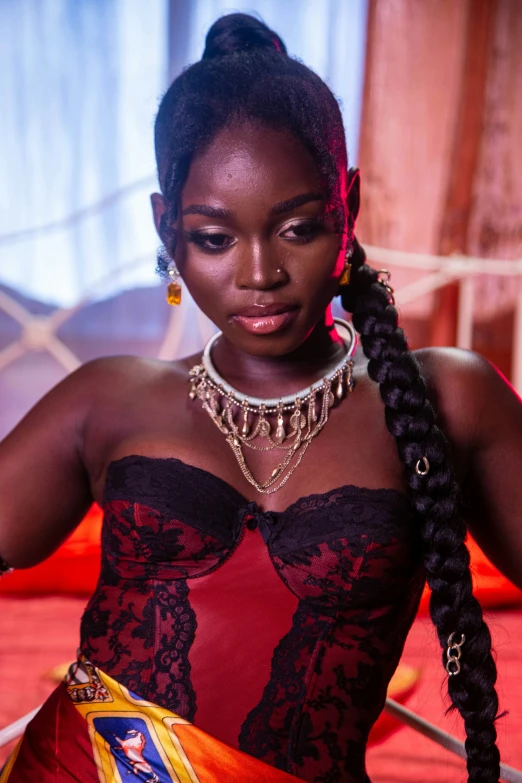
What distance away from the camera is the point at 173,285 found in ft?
4.32

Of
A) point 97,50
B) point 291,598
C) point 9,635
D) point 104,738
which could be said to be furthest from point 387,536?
point 97,50

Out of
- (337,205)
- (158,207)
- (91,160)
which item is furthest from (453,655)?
(91,160)

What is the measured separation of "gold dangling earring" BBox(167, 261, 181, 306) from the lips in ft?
0.56

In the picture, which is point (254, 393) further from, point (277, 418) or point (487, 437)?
point (487, 437)

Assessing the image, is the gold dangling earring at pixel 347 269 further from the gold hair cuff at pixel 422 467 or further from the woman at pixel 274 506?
the gold hair cuff at pixel 422 467

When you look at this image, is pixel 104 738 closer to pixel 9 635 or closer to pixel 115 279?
pixel 9 635

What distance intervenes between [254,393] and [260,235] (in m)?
0.29

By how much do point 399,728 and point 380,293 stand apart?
3.30 feet

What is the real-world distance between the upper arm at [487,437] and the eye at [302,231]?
286 mm

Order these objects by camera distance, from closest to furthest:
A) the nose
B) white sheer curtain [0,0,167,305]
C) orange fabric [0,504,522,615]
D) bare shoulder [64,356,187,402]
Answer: the nose, bare shoulder [64,356,187,402], orange fabric [0,504,522,615], white sheer curtain [0,0,167,305]

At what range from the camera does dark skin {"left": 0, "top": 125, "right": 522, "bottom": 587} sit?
1.11m

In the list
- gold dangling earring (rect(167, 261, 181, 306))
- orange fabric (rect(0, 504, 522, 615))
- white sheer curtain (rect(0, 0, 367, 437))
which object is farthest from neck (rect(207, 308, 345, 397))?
white sheer curtain (rect(0, 0, 367, 437))

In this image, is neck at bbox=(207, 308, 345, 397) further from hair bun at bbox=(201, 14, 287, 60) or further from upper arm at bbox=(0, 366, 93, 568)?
hair bun at bbox=(201, 14, 287, 60)

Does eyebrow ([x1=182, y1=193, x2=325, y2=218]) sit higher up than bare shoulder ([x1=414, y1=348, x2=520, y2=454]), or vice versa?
eyebrow ([x1=182, y1=193, x2=325, y2=218])
